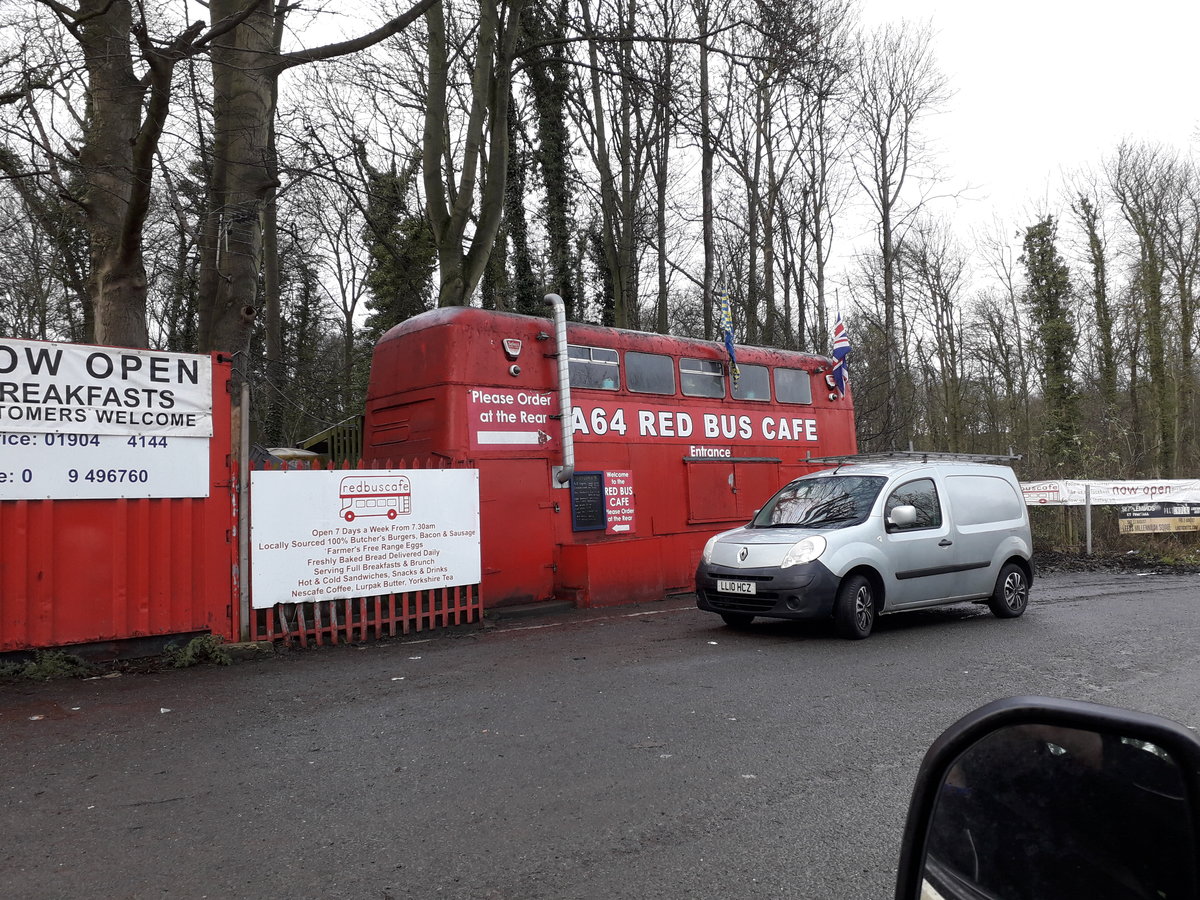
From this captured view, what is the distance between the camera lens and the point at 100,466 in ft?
26.4

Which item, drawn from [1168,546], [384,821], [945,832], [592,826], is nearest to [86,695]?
[384,821]

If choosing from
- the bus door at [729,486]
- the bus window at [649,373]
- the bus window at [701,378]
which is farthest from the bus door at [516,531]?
the bus window at [701,378]

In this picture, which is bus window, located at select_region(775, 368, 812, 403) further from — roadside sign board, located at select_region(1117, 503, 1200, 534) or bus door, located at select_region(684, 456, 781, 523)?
roadside sign board, located at select_region(1117, 503, 1200, 534)

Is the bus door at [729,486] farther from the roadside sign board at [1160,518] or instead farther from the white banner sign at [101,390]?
the roadside sign board at [1160,518]

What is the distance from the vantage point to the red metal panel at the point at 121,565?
757 cm

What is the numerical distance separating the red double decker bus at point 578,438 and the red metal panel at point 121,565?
2.97 m

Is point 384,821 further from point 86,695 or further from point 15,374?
point 15,374

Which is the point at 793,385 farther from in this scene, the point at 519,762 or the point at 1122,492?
the point at 519,762

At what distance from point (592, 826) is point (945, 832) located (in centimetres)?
284

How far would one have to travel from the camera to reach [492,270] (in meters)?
22.0

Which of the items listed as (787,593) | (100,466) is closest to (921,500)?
(787,593)

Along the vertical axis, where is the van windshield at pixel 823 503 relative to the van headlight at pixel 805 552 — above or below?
above

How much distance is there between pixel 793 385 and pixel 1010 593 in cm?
683

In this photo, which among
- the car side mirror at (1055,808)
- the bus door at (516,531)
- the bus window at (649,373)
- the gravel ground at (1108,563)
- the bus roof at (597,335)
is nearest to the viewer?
the car side mirror at (1055,808)
